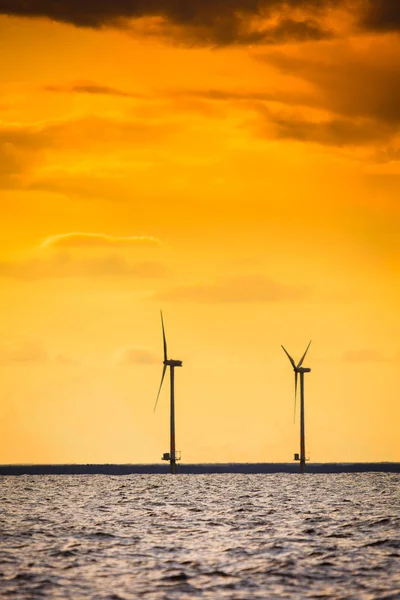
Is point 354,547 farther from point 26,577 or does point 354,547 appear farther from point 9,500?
point 9,500

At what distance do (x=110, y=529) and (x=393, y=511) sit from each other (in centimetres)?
3507

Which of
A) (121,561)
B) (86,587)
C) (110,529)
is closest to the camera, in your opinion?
(86,587)

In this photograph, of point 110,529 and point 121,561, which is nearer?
point 121,561

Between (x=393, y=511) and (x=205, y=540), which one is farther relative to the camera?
(x=393, y=511)

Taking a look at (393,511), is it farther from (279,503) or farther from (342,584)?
(342,584)

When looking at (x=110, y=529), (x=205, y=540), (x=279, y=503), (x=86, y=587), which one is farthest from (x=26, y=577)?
(x=279, y=503)

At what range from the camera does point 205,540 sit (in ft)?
237

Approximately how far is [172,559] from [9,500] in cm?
→ 8399

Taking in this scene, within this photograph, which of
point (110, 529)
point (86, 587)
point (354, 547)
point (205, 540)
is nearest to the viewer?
point (86, 587)

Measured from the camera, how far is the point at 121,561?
5984 centimetres

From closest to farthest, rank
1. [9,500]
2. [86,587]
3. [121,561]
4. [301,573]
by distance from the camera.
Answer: [86,587]
[301,573]
[121,561]
[9,500]

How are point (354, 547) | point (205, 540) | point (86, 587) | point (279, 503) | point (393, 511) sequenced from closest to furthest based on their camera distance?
point (86, 587), point (354, 547), point (205, 540), point (393, 511), point (279, 503)

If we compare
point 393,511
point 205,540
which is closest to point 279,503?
point 393,511

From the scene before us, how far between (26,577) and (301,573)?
1412 centimetres
